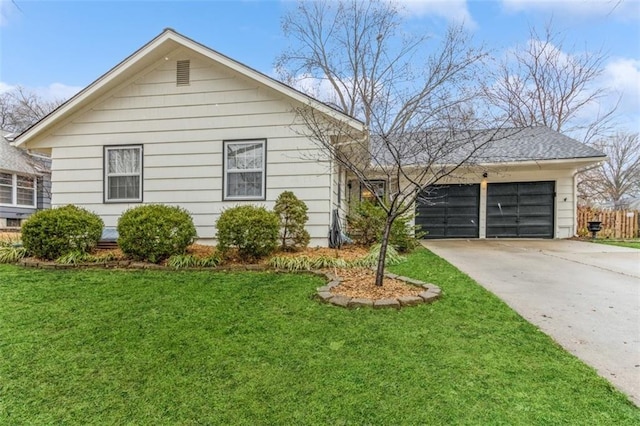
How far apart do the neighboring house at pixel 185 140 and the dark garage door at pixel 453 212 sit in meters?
4.90

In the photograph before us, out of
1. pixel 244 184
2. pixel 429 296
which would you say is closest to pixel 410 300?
pixel 429 296

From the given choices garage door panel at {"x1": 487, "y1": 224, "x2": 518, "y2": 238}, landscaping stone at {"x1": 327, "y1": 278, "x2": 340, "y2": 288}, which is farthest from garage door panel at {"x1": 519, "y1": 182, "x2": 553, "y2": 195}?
landscaping stone at {"x1": 327, "y1": 278, "x2": 340, "y2": 288}

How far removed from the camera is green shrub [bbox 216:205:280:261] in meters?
6.15

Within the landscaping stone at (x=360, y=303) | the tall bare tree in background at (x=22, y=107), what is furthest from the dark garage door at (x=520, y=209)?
the tall bare tree in background at (x=22, y=107)

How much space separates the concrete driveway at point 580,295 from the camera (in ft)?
9.75

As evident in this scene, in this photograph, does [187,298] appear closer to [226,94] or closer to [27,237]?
[27,237]

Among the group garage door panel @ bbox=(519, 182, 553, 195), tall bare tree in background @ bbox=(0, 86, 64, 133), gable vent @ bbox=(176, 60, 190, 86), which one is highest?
tall bare tree in background @ bbox=(0, 86, 64, 133)

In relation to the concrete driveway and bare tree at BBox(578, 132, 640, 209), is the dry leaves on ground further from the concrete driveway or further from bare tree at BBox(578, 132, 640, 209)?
bare tree at BBox(578, 132, 640, 209)

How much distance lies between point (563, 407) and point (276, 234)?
4895 millimetres

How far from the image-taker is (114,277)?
550 cm

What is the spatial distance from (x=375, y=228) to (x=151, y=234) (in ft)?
16.3

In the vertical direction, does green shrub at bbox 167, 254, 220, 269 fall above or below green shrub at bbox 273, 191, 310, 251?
below

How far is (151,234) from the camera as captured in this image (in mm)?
6156

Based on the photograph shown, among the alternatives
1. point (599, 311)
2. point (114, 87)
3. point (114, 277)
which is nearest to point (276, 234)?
point (114, 277)
